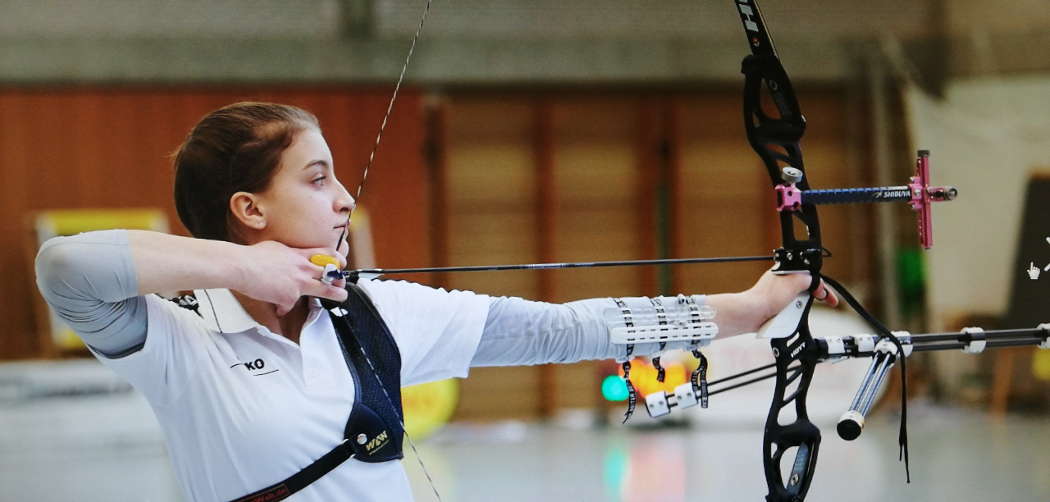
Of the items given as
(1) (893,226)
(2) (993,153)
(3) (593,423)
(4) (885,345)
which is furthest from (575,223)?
(4) (885,345)

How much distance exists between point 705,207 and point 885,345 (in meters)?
4.85

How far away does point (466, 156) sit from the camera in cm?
630

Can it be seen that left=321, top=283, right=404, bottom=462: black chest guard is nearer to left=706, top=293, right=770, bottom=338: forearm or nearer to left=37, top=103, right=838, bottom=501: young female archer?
left=37, top=103, right=838, bottom=501: young female archer

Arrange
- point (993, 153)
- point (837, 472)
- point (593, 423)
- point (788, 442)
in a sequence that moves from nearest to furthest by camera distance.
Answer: point (788, 442) < point (837, 472) < point (993, 153) < point (593, 423)

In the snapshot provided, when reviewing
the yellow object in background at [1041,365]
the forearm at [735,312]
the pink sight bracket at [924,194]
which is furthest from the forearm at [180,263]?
the yellow object in background at [1041,365]

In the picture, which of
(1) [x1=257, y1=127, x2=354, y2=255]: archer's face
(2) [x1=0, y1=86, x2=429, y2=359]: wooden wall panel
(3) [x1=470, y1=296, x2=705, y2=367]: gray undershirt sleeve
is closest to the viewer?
(1) [x1=257, y1=127, x2=354, y2=255]: archer's face

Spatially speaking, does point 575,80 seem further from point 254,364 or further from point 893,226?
point 254,364

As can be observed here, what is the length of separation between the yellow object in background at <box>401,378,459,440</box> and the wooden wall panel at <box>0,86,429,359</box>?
817 millimetres

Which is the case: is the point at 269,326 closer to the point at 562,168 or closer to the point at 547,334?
the point at 547,334

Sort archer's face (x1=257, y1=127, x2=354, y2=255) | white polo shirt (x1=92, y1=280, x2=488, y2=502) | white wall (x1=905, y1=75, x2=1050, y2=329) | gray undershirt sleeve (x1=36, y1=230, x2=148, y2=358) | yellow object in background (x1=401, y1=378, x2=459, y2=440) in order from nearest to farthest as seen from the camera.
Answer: gray undershirt sleeve (x1=36, y1=230, x2=148, y2=358) → white polo shirt (x1=92, y1=280, x2=488, y2=502) → archer's face (x1=257, y1=127, x2=354, y2=255) → white wall (x1=905, y1=75, x2=1050, y2=329) → yellow object in background (x1=401, y1=378, x2=459, y2=440)

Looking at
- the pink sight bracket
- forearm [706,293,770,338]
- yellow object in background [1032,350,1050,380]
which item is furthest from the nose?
yellow object in background [1032,350,1050,380]

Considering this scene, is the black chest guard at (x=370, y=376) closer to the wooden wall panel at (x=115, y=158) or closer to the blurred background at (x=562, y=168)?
the blurred background at (x=562, y=168)

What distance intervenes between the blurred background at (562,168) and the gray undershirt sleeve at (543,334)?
8.00 feet

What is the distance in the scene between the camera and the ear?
135cm
